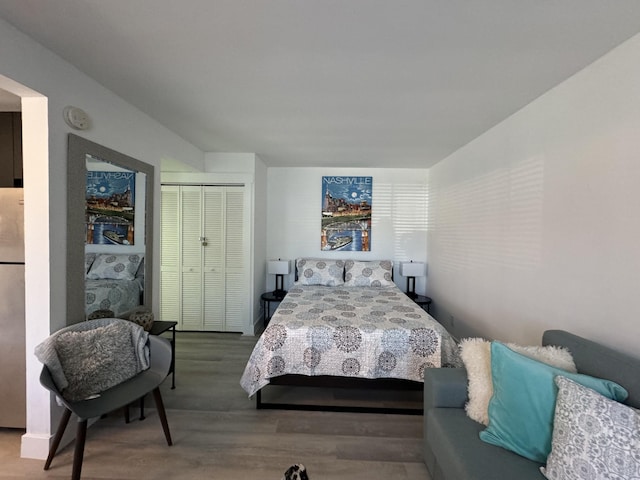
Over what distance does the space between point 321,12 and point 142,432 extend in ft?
8.85

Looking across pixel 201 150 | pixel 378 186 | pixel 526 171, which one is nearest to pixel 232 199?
pixel 201 150

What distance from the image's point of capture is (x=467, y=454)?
4.07 ft

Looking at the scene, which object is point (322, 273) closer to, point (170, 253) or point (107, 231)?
point (170, 253)

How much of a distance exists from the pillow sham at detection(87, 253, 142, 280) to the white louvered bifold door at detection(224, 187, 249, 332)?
139 centimetres

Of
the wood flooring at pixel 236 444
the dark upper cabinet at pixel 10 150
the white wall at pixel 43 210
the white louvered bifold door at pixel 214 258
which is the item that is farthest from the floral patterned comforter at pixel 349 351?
the dark upper cabinet at pixel 10 150

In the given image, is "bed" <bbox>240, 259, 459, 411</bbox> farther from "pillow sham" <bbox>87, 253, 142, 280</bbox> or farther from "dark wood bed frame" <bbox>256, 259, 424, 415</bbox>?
"pillow sham" <bbox>87, 253, 142, 280</bbox>

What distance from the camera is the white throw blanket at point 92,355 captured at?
1579mm

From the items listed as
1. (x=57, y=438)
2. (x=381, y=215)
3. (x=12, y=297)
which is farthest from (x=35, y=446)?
(x=381, y=215)

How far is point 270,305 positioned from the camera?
4.25m

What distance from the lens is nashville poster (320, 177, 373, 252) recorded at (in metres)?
4.32

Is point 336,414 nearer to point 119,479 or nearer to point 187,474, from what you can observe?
point 187,474

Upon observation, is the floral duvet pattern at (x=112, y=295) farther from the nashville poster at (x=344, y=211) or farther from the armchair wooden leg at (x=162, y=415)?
the nashville poster at (x=344, y=211)

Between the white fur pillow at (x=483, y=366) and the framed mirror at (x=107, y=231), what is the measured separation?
7.84 ft

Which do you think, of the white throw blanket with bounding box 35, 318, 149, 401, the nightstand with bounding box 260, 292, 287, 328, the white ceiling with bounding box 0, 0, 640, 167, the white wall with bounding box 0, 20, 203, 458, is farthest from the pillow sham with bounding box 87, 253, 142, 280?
the nightstand with bounding box 260, 292, 287, 328
